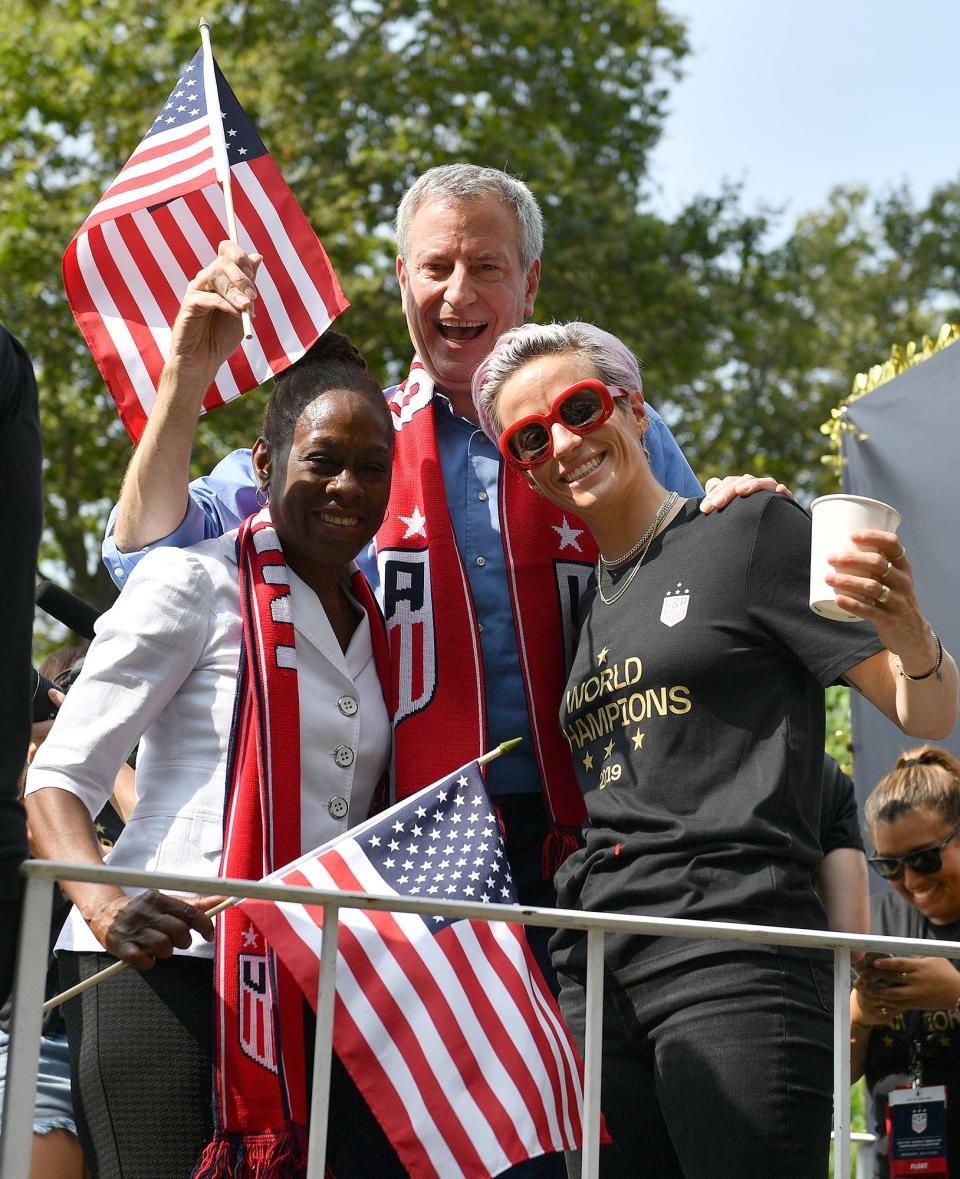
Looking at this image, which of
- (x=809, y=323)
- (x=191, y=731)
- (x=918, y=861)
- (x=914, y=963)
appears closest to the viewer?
(x=191, y=731)

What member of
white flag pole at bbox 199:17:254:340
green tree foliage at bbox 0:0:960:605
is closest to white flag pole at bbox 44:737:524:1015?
white flag pole at bbox 199:17:254:340

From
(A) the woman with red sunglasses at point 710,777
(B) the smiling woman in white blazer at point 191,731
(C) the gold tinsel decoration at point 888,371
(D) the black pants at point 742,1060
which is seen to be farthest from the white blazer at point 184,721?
(C) the gold tinsel decoration at point 888,371

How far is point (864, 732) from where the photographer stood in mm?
5762

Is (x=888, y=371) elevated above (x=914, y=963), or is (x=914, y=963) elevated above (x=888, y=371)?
(x=888, y=371)

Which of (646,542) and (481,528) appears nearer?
(646,542)

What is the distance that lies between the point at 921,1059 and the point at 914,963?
1.30ft

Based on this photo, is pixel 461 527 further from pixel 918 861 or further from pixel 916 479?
pixel 916 479

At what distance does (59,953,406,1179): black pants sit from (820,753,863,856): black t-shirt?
1933 millimetres

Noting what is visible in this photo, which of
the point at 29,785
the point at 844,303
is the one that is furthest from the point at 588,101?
the point at 29,785

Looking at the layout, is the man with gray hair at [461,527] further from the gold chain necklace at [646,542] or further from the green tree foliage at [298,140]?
the green tree foliage at [298,140]

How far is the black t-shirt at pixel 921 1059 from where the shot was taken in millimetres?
4066

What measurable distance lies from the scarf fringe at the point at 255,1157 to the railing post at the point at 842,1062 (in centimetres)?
90

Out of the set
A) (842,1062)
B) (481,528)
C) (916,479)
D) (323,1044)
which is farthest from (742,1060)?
(916,479)

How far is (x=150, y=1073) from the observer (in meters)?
2.73
